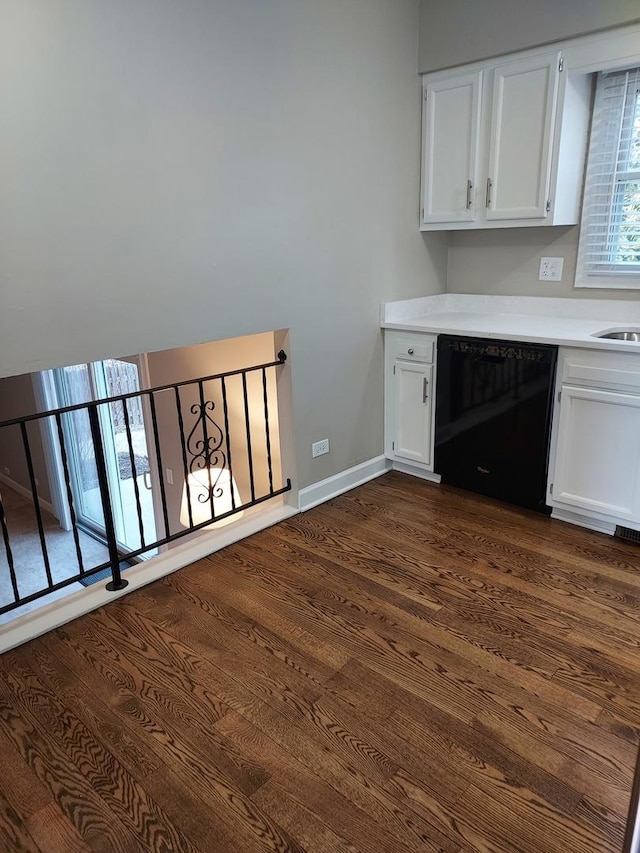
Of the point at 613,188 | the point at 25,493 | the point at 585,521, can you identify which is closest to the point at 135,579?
the point at 585,521

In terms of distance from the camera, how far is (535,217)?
316 cm

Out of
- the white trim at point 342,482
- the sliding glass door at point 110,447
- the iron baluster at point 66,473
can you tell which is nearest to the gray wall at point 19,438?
the sliding glass door at point 110,447

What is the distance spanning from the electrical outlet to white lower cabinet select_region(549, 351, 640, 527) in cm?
120

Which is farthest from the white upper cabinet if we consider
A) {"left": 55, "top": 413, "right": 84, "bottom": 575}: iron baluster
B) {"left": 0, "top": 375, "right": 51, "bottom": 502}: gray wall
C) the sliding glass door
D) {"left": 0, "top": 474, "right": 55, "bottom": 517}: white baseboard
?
{"left": 0, "top": 474, "right": 55, "bottom": 517}: white baseboard

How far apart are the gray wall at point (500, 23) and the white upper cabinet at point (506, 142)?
3.0 inches

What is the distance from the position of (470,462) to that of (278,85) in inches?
83.5

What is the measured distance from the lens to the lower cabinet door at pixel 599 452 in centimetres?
270

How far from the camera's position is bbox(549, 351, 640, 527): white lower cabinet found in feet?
8.77

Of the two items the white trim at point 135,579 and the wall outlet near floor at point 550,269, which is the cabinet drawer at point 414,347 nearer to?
the wall outlet near floor at point 550,269

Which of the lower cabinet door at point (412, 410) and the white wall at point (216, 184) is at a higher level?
the white wall at point (216, 184)

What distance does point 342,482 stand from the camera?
348 cm

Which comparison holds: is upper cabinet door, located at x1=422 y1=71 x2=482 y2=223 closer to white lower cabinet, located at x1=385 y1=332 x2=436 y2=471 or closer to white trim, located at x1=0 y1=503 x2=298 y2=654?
white lower cabinet, located at x1=385 y1=332 x2=436 y2=471

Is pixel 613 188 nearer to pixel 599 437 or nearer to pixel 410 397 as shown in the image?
pixel 599 437

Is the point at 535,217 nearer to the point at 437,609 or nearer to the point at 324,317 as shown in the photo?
the point at 324,317
